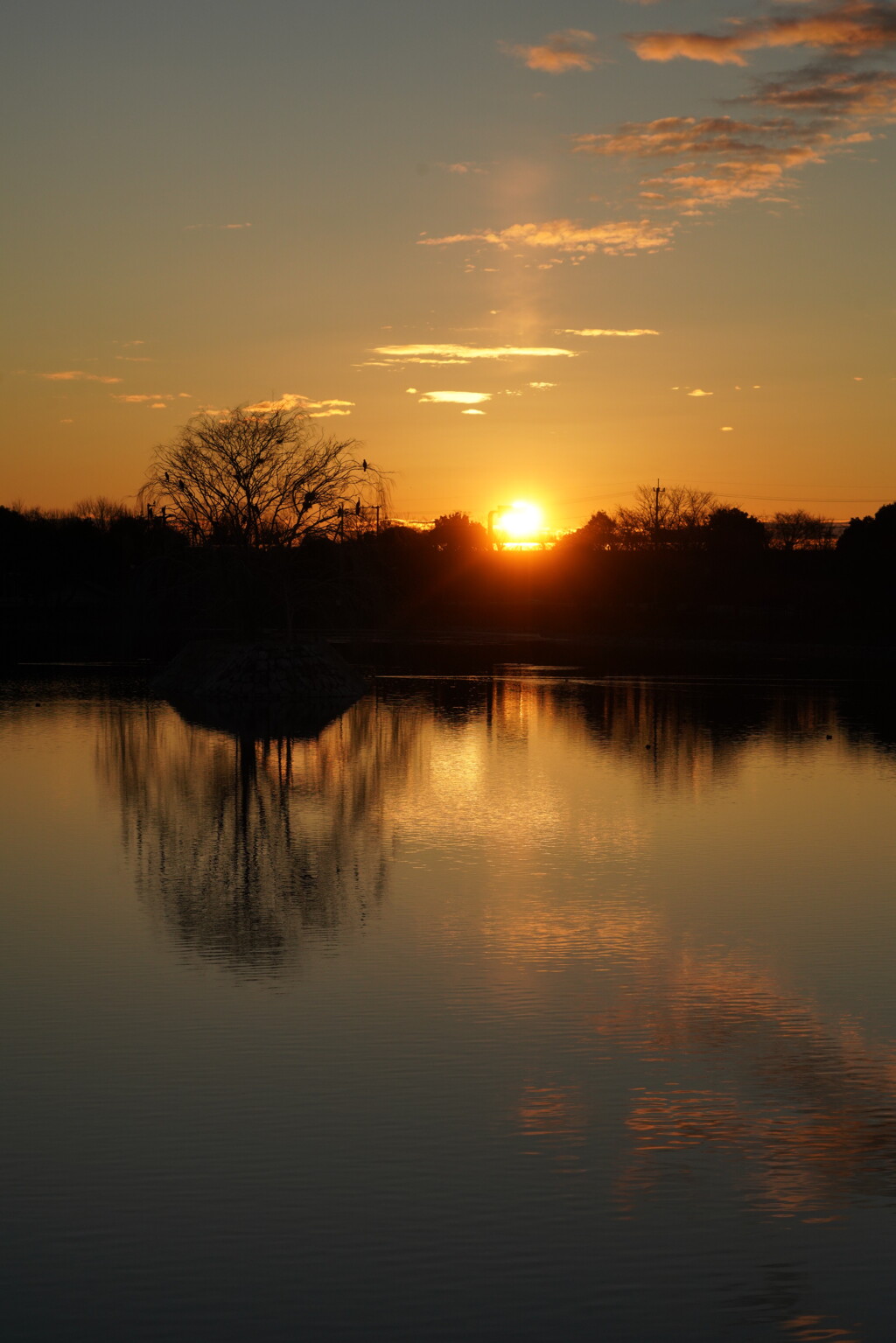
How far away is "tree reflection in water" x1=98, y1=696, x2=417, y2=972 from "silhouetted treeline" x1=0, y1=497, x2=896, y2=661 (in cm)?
1100

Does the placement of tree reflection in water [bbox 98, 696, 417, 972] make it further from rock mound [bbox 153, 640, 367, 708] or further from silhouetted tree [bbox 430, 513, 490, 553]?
silhouetted tree [bbox 430, 513, 490, 553]

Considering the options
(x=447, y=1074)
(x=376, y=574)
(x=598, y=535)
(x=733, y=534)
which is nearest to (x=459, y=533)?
(x=598, y=535)

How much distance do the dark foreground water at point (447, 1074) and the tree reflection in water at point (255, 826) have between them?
0.08 meters

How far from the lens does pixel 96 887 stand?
532 inches

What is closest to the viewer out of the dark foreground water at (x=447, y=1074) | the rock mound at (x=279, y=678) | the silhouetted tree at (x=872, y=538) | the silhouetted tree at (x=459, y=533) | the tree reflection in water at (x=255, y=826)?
the dark foreground water at (x=447, y=1074)

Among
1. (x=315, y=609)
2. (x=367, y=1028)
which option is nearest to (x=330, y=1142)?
(x=367, y=1028)

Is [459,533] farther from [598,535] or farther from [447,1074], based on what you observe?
Answer: [447,1074]

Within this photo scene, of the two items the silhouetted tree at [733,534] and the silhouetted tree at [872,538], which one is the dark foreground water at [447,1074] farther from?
the silhouetted tree at [733,534]

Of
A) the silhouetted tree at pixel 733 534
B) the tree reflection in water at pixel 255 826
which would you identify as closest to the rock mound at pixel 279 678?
the tree reflection in water at pixel 255 826

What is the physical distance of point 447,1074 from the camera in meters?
8.23

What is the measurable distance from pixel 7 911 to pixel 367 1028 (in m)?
4.65

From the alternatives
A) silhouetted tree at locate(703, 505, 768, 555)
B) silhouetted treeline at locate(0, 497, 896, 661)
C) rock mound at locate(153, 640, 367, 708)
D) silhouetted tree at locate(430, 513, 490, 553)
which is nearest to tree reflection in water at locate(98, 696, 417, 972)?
rock mound at locate(153, 640, 367, 708)

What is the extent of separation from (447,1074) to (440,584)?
346ft

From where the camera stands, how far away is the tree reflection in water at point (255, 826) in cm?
1231
